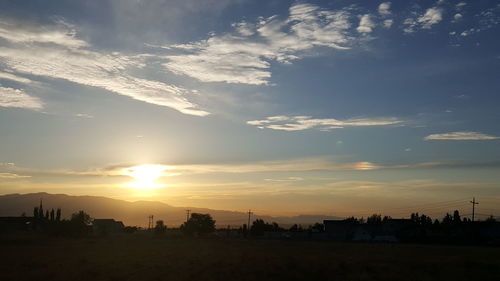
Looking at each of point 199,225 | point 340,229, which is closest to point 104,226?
point 199,225

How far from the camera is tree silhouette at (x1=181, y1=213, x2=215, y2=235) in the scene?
116062 millimetres

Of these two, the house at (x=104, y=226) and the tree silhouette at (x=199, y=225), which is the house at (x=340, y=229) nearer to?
the tree silhouette at (x=199, y=225)

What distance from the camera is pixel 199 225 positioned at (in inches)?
4604

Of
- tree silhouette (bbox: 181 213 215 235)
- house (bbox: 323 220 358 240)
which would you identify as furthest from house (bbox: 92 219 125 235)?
house (bbox: 323 220 358 240)

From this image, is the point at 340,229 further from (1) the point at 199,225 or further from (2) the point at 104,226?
(2) the point at 104,226

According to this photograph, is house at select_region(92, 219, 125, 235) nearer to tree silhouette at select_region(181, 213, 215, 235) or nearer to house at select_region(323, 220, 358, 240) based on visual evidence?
tree silhouette at select_region(181, 213, 215, 235)

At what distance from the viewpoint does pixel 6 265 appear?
38.8 metres

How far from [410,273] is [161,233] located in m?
80.3

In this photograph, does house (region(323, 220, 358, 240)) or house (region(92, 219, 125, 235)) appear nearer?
house (region(323, 220, 358, 240))

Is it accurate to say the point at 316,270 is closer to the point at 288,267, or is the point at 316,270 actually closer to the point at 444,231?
the point at 288,267

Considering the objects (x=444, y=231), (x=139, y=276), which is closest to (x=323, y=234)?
(x=444, y=231)

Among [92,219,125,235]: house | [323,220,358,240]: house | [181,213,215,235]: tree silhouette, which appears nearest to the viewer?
[181,213,215,235]: tree silhouette

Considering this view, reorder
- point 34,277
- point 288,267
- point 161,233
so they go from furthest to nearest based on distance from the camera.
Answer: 1. point 161,233
2. point 288,267
3. point 34,277

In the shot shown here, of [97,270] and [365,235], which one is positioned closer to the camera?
[97,270]
